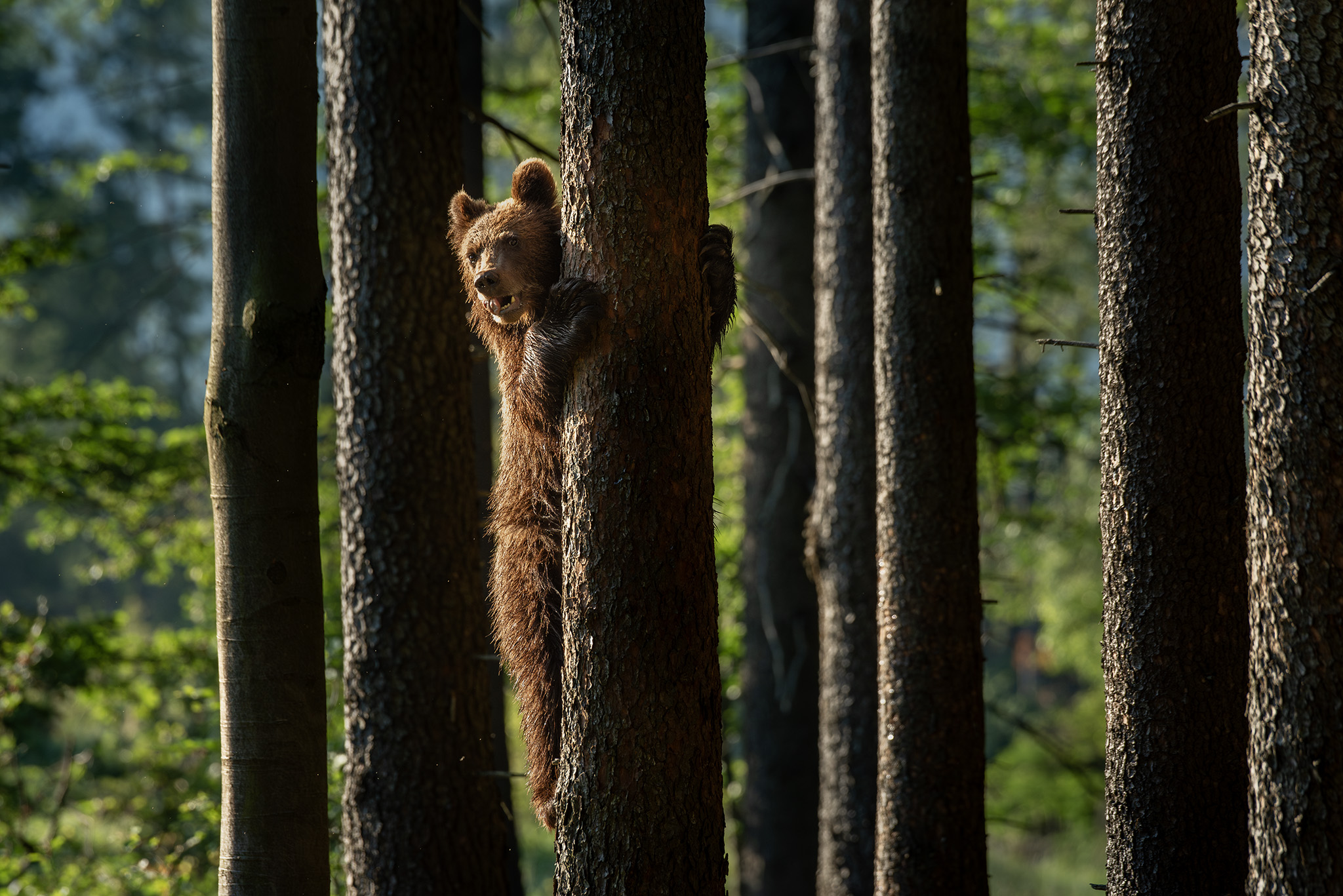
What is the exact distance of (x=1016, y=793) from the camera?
14.7 m

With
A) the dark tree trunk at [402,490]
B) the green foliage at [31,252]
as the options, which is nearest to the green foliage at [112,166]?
the green foliage at [31,252]

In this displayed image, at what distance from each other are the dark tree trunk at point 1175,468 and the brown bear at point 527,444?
4.63 feet

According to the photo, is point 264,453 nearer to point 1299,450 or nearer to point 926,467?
point 926,467

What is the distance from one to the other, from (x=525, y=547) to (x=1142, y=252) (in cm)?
232

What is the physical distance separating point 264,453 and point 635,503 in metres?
1.46

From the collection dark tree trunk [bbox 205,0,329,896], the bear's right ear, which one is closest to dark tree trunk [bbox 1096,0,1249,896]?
the bear's right ear

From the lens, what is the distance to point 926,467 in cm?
487

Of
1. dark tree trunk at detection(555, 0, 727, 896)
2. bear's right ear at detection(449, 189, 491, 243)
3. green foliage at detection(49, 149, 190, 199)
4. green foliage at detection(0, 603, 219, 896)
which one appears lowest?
green foliage at detection(0, 603, 219, 896)

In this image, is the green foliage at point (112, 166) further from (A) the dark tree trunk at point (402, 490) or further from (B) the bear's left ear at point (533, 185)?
(B) the bear's left ear at point (533, 185)

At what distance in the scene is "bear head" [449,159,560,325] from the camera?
3.52 metres

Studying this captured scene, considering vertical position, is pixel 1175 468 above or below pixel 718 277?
below

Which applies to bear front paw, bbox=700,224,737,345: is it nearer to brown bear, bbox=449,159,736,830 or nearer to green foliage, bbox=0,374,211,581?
brown bear, bbox=449,159,736,830

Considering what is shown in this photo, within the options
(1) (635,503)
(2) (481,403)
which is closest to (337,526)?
(2) (481,403)

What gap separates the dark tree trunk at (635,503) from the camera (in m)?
2.92
